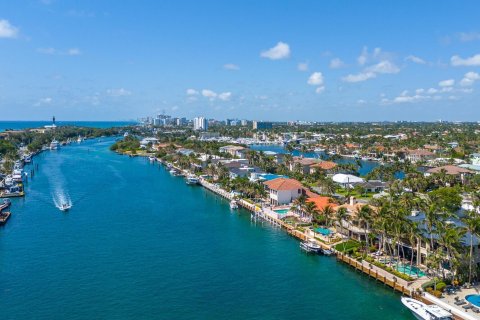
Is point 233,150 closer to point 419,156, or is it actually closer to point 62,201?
point 419,156

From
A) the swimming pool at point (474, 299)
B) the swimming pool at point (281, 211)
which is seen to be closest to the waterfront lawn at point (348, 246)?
the swimming pool at point (474, 299)

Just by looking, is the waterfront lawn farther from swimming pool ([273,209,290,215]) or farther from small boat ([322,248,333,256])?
swimming pool ([273,209,290,215])

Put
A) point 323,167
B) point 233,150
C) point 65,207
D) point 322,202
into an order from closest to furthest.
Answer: point 322,202
point 65,207
point 323,167
point 233,150

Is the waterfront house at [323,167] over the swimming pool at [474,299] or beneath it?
over

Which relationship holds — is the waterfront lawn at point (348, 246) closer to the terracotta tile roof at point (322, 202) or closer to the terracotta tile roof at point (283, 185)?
the terracotta tile roof at point (322, 202)

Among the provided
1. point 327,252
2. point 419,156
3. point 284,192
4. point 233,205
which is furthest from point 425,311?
point 419,156

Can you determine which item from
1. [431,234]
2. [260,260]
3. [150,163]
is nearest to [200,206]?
[260,260]
